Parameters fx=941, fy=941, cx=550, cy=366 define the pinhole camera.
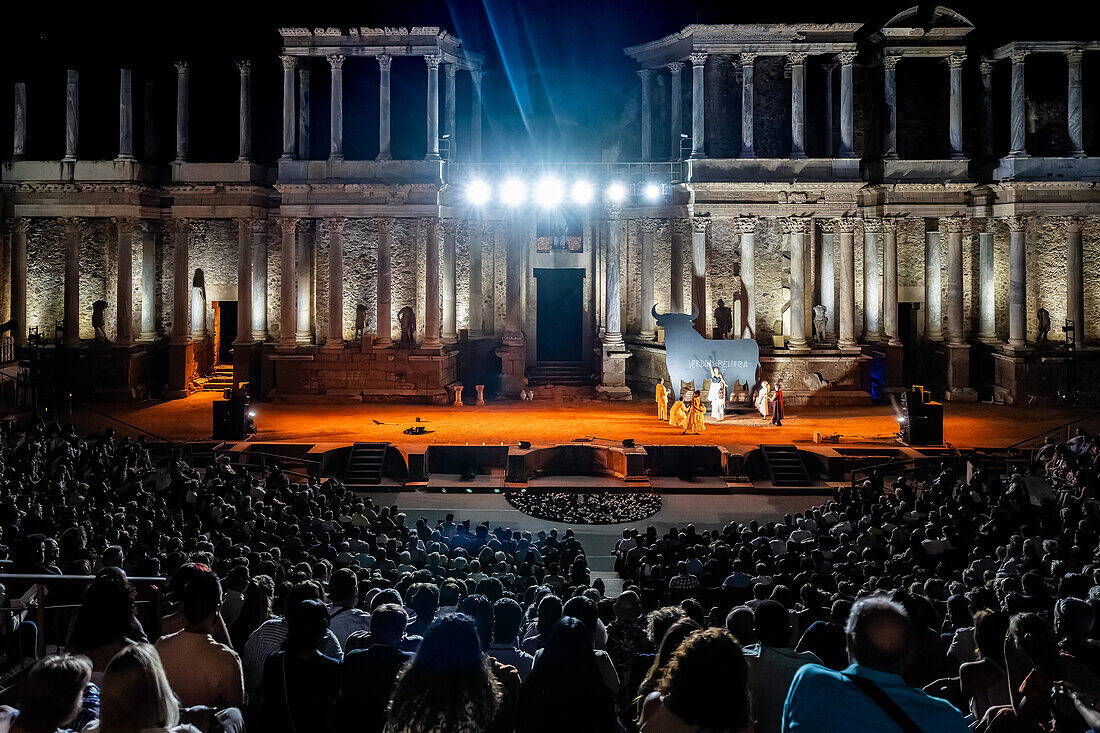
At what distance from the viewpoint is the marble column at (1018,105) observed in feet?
110

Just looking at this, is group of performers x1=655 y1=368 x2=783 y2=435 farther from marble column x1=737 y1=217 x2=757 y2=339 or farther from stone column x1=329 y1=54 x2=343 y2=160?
stone column x1=329 y1=54 x2=343 y2=160

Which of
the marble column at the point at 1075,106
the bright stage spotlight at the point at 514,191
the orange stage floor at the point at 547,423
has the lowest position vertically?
the orange stage floor at the point at 547,423

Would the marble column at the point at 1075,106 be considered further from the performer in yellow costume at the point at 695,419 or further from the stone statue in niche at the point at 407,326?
the stone statue in niche at the point at 407,326

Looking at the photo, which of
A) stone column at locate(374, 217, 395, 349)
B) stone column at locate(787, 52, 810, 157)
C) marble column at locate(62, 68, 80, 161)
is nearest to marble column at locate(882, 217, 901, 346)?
stone column at locate(787, 52, 810, 157)

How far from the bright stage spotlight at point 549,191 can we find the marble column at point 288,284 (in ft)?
30.6

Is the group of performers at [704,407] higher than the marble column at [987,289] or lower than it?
lower

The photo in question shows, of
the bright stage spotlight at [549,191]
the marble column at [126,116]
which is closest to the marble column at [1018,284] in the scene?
the bright stage spotlight at [549,191]

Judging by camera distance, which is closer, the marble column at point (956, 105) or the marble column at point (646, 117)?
the marble column at point (956, 105)

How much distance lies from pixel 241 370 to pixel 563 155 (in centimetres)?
1530

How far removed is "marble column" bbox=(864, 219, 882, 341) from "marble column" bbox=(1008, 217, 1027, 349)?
177 inches

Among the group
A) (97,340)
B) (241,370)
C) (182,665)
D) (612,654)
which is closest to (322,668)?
(182,665)

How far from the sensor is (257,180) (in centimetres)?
3591

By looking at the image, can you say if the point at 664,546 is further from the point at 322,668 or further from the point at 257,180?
the point at 257,180

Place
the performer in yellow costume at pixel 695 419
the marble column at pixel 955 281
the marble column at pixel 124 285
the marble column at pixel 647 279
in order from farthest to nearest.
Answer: the marble column at pixel 647 279 → the marble column at pixel 124 285 → the marble column at pixel 955 281 → the performer in yellow costume at pixel 695 419
